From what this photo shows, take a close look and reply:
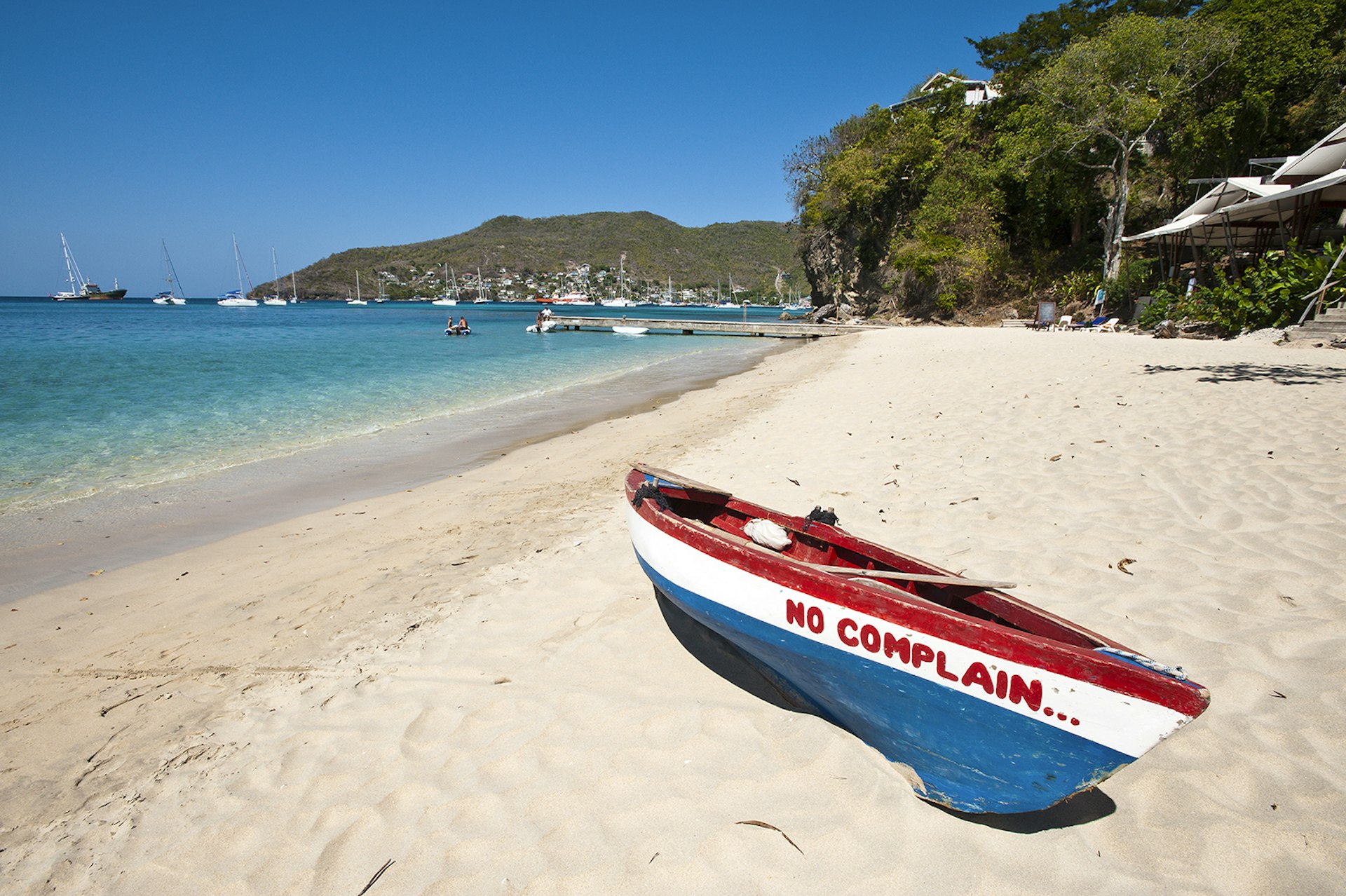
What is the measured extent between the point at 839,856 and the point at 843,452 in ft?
18.3

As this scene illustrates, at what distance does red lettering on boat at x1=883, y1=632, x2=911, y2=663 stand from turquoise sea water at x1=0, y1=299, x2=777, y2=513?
9956 mm

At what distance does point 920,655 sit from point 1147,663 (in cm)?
70

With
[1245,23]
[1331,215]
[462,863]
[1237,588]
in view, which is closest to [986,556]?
[1237,588]

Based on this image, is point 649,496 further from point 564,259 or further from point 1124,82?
point 564,259

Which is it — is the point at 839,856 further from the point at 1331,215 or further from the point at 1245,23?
the point at 1245,23

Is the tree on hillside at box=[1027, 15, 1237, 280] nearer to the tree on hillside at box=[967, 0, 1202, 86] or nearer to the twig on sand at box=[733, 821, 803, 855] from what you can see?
the tree on hillside at box=[967, 0, 1202, 86]

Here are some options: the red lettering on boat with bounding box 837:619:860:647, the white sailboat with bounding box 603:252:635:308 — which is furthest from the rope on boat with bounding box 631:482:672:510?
the white sailboat with bounding box 603:252:635:308

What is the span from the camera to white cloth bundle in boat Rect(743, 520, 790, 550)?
314 centimetres

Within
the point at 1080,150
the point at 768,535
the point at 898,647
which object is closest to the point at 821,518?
the point at 768,535

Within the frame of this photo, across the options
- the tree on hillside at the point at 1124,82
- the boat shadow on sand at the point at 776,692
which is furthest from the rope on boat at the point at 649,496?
the tree on hillside at the point at 1124,82

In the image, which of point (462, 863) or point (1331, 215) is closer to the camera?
point (462, 863)

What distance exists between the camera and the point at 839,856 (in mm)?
2219

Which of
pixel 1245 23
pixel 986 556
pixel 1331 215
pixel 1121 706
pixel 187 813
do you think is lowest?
pixel 187 813

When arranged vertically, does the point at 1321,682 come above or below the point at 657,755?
above
